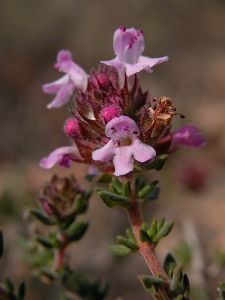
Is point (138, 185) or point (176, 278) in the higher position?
point (138, 185)

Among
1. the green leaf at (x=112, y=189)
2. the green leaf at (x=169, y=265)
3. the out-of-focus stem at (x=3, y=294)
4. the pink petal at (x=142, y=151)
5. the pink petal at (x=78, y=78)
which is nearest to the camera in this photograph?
the pink petal at (x=142, y=151)

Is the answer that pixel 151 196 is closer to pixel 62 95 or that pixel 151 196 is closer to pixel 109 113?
pixel 109 113

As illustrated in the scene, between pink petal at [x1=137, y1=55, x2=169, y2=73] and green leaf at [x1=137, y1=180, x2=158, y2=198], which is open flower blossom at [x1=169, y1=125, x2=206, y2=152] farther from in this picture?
pink petal at [x1=137, y1=55, x2=169, y2=73]

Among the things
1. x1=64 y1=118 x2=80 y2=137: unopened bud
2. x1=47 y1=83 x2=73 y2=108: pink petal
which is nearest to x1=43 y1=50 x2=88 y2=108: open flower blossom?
x1=47 y1=83 x2=73 y2=108: pink petal

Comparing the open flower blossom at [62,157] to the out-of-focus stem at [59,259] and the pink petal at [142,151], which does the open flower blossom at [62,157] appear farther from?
the out-of-focus stem at [59,259]

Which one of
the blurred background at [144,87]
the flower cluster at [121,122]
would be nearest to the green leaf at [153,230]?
the flower cluster at [121,122]

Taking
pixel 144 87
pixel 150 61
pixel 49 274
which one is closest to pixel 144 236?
pixel 150 61
